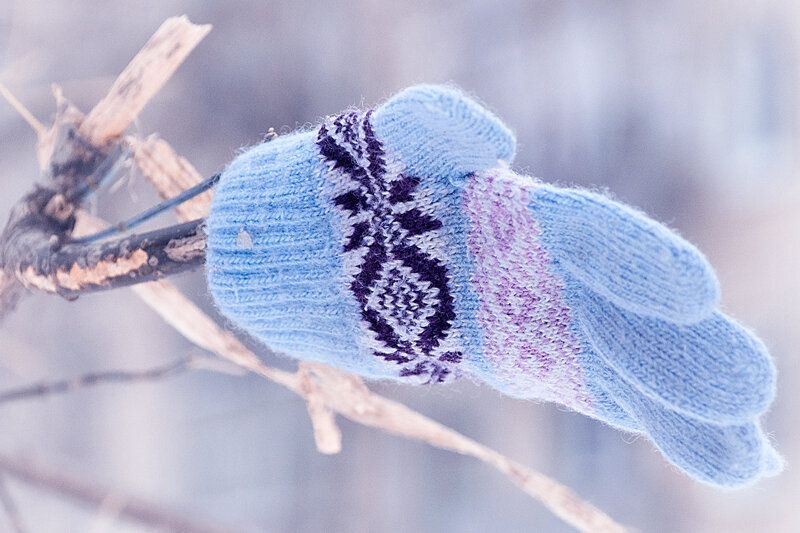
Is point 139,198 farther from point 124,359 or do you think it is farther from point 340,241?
point 340,241

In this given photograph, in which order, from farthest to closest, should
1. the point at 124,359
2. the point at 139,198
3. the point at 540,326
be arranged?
the point at 124,359 < the point at 139,198 < the point at 540,326

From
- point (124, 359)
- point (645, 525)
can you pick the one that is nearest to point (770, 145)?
point (645, 525)

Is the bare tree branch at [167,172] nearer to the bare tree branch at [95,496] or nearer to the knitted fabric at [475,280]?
the knitted fabric at [475,280]

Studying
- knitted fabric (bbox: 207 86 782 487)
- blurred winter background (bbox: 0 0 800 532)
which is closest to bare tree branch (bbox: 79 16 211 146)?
knitted fabric (bbox: 207 86 782 487)

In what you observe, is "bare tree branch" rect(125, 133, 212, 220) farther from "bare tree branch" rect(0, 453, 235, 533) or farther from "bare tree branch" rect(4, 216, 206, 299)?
"bare tree branch" rect(0, 453, 235, 533)

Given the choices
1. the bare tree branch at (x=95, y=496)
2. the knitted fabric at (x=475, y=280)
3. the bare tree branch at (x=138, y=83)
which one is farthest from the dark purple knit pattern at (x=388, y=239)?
the bare tree branch at (x=95, y=496)
